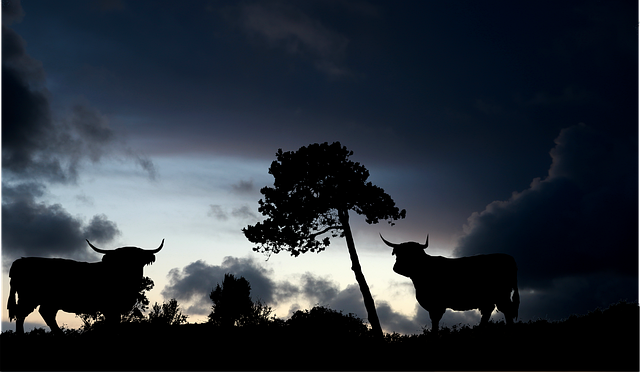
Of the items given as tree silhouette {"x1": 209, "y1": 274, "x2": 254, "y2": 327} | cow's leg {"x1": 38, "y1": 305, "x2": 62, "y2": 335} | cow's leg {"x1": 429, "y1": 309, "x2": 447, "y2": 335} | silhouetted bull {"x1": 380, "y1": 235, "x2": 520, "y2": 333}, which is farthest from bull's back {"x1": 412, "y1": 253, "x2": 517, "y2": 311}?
tree silhouette {"x1": 209, "y1": 274, "x2": 254, "y2": 327}

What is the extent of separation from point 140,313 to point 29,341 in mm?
18308

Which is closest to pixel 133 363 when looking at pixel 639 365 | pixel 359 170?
pixel 639 365

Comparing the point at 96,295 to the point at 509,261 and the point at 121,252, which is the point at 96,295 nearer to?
the point at 121,252

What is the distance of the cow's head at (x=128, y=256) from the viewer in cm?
1446

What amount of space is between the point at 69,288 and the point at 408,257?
11.6 metres

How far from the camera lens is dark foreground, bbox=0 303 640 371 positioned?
33.0ft

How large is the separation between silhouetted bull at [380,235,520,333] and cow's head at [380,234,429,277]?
22 centimetres

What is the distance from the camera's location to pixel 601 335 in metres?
11.3

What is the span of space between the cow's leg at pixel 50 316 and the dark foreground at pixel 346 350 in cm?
30

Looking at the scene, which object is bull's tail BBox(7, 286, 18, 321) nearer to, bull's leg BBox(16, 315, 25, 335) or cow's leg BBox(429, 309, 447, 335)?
bull's leg BBox(16, 315, 25, 335)

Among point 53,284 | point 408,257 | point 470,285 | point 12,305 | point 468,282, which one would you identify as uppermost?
point 408,257

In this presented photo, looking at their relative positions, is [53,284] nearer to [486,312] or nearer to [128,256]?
[128,256]

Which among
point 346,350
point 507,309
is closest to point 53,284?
point 346,350

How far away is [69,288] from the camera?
14148 millimetres
